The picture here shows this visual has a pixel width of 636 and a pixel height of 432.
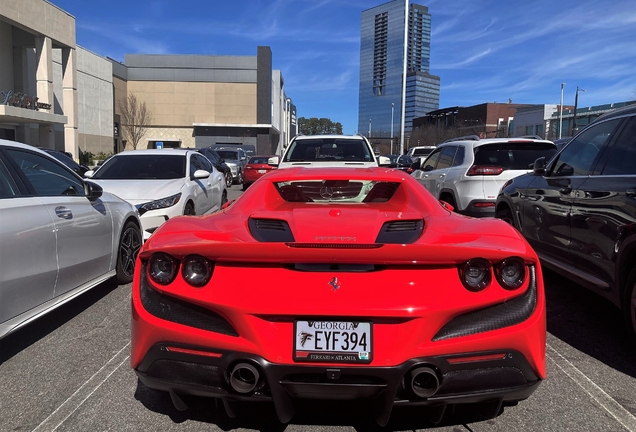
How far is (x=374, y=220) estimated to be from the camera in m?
2.92

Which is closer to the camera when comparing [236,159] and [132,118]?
[236,159]

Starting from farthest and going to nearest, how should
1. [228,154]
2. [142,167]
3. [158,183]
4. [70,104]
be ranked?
[70,104] → [228,154] → [142,167] → [158,183]

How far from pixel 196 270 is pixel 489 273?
54.8 inches

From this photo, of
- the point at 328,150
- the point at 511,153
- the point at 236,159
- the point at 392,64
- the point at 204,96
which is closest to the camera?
the point at 511,153

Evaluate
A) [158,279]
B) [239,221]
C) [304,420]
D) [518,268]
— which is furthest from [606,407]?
[158,279]

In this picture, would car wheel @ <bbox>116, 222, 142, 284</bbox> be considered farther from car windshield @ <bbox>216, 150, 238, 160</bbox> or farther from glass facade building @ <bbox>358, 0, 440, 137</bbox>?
glass facade building @ <bbox>358, 0, 440, 137</bbox>

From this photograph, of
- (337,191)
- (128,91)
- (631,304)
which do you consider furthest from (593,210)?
(128,91)

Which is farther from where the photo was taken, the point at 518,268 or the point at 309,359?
the point at 518,268

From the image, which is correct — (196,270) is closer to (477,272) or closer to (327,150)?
(477,272)

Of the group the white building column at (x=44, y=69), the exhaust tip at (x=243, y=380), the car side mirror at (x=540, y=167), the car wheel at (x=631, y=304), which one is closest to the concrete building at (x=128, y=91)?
the white building column at (x=44, y=69)

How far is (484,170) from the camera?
26.4 feet

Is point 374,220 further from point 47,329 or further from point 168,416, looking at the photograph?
point 47,329

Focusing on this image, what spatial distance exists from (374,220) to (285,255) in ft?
2.29

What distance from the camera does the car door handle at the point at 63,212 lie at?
427cm
